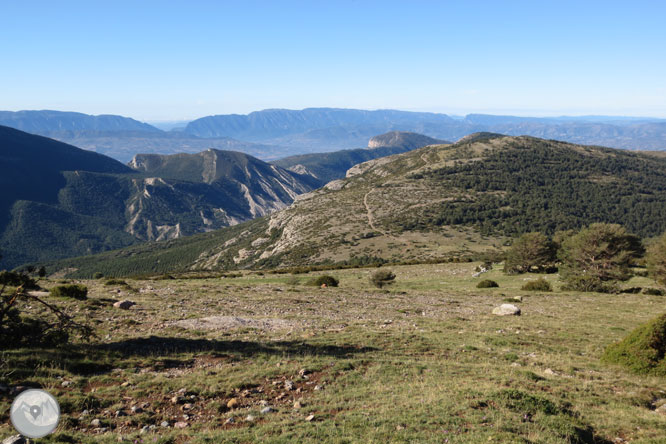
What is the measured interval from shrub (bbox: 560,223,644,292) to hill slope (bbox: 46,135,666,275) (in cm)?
4161

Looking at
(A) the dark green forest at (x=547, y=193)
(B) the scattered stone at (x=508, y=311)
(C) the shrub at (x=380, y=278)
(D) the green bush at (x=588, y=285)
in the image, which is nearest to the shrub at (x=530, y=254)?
(D) the green bush at (x=588, y=285)

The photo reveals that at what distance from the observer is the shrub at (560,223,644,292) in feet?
118

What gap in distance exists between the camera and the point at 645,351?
1377 cm

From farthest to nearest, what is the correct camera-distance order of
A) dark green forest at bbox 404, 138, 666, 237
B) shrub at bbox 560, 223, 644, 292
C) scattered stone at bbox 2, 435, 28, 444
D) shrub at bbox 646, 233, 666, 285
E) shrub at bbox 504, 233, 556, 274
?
1. dark green forest at bbox 404, 138, 666, 237
2. shrub at bbox 504, 233, 556, 274
3. shrub at bbox 560, 223, 644, 292
4. shrub at bbox 646, 233, 666, 285
5. scattered stone at bbox 2, 435, 28, 444

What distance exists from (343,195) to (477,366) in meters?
163

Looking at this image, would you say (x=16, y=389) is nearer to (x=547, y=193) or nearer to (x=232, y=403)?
(x=232, y=403)

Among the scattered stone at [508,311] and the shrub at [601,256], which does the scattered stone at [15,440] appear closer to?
the scattered stone at [508,311]

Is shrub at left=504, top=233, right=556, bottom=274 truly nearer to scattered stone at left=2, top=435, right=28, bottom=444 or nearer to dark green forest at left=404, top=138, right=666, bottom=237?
scattered stone at left=2, top=435, right=28, bottom=444

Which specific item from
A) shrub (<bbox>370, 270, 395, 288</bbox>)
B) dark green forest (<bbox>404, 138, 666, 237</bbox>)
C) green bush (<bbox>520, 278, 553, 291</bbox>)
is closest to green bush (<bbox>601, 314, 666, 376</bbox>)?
green bush (<bbox>520, 278, 553, 291</bbox>)

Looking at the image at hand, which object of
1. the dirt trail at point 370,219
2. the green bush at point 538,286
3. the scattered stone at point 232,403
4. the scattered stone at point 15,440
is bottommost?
the dirt trail at point 370,219

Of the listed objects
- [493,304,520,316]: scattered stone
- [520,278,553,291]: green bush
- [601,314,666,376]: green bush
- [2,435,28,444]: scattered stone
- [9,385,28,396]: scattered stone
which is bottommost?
[520,278,553,291]: green bush

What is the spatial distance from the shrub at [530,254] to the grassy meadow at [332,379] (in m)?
25.3

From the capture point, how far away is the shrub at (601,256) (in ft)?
118

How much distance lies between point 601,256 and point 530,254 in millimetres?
9547
